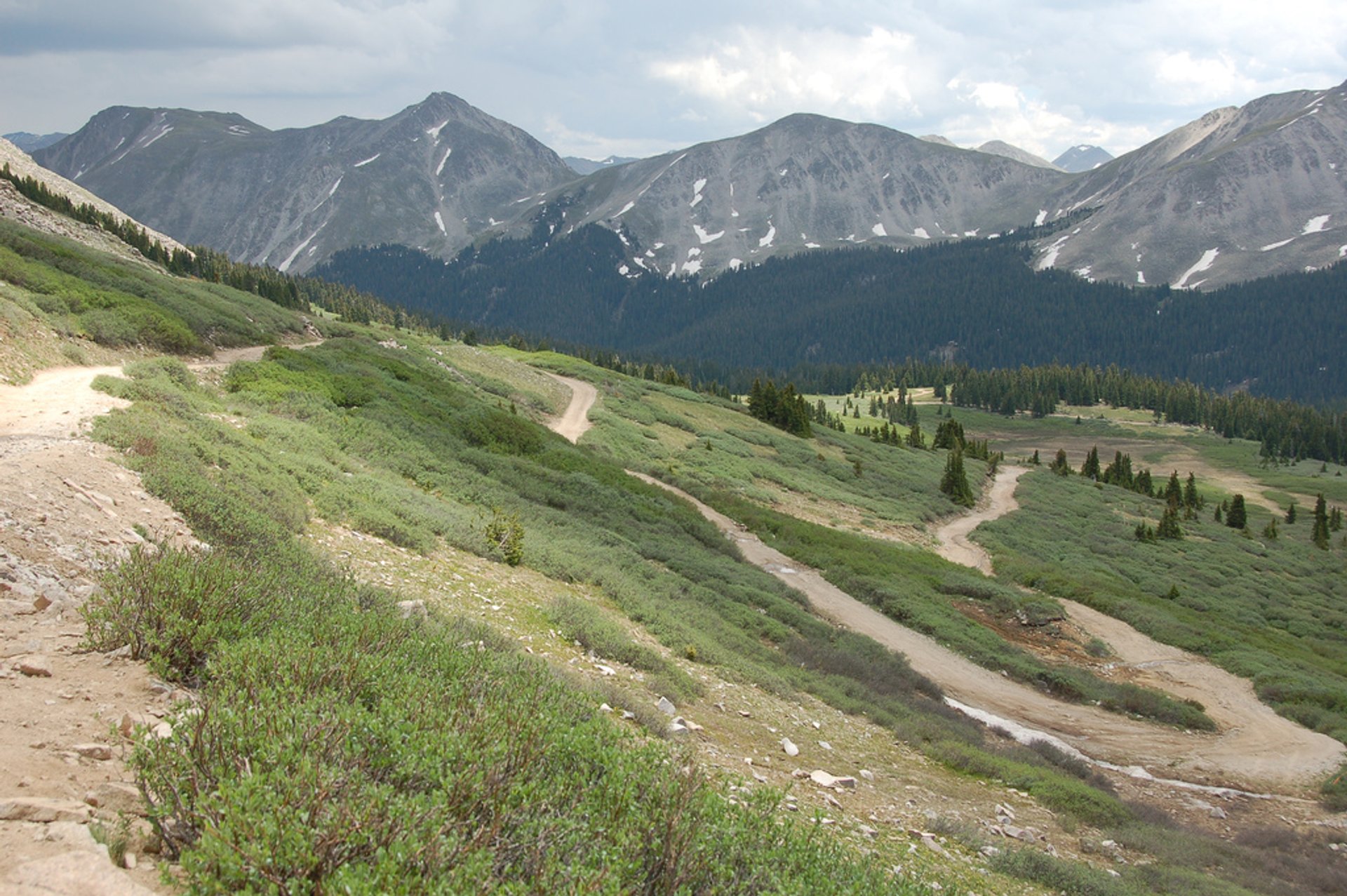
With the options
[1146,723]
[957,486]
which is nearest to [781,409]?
[957,486]

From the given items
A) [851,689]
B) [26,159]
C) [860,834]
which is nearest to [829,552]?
[851,689]

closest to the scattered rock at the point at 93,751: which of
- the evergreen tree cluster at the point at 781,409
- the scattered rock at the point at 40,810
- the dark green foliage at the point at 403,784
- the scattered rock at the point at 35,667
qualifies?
the dark green foliage at the point at 403,784

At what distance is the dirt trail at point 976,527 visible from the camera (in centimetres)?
4381

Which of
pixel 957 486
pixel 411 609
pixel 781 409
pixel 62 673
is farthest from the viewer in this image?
pixel 781 409

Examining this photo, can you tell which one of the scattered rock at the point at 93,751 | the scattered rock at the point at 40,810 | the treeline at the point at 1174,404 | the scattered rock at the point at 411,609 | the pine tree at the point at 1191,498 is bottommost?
the pine tree at the point at 1191,498

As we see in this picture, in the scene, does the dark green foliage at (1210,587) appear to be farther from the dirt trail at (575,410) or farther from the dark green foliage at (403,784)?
the dark green foliage at (403,784)

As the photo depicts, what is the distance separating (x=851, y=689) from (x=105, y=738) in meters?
14.7

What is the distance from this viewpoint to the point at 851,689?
55.6ft

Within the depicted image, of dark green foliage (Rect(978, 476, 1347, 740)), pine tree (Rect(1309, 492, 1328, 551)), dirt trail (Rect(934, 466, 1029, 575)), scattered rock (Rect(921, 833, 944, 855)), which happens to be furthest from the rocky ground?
pine tree (Rect(1309, 492, 1328, 551))

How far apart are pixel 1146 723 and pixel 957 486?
4267 cm

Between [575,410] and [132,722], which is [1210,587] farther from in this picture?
[132,722]

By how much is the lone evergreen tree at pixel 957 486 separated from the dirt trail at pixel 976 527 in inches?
51.9

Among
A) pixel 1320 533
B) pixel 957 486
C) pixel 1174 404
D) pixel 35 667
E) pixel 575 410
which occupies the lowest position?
pixel 1320 533

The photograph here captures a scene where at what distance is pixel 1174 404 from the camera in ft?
540
